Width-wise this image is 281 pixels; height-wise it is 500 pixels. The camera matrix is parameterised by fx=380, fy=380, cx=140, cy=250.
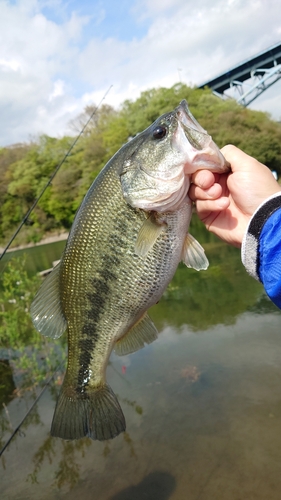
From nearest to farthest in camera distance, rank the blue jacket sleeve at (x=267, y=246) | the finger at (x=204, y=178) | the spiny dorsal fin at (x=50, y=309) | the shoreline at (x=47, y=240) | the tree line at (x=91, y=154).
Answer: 1. the blue jacket sleeve at (x=267, y=246)
2. the finger at (x=204, y=178)
3. the spiny dorsal fin at (x=50, y=309)
4. the tree line at (x=91, y=154)
5. the shoreline at (x=47, y=240)

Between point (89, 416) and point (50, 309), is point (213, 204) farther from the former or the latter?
point (89, 416)

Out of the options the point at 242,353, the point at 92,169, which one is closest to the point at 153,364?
the point at 242,353

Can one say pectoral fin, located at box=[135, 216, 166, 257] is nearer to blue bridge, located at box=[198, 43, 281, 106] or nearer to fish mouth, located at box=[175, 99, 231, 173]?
fish mouth, located at box=[175, 99, 231, 173]

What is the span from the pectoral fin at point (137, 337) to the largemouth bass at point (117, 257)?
0.20 ft

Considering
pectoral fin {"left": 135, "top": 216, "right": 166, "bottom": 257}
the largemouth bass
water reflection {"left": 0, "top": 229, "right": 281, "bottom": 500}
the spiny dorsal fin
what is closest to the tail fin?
the largemouth bass

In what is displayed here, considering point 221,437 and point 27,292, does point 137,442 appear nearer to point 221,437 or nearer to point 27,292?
point 221,437

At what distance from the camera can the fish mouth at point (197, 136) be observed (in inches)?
73.0

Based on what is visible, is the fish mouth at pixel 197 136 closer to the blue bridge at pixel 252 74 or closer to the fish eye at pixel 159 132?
the fish eye at pixel 159 132

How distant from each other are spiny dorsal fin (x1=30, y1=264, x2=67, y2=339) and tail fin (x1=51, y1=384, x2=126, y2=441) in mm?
383

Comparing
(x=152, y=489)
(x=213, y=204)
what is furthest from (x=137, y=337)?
(x=152, y=489)

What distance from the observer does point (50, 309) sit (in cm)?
→ 219

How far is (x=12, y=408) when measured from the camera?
6262mm

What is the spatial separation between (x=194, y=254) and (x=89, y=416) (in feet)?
3.53

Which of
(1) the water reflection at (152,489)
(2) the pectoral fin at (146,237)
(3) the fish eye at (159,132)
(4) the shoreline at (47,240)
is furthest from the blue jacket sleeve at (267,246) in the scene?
(4) the shoreline at (47,240)
